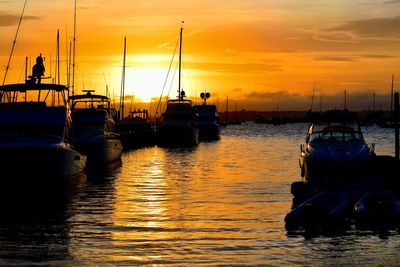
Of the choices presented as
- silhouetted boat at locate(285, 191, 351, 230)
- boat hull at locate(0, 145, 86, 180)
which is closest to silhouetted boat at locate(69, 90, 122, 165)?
boat hull at locate(0, 145, 86, 180)

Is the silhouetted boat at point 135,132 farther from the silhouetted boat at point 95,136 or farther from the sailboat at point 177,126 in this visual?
the silhouetted boat at point 95,136

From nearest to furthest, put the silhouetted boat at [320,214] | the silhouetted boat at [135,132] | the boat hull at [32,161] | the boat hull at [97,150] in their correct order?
1. the silhouetted boat at [320,214]
2. the boat hull at [32,161]
3. the boat hull at [97,150]
4. the silhouetted boat at [135,132]

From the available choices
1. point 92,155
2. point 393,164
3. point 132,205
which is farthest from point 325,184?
point 92,155

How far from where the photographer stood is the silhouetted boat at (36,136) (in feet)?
97.1

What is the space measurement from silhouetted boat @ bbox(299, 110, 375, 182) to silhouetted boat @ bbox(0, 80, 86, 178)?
994 centimetres

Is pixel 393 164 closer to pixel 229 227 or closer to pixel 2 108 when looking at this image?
pixel 229 227

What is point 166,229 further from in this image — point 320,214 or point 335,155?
point 335,155

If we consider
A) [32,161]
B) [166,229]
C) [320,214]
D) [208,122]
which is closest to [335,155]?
[320,214]

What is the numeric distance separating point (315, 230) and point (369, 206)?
2562 mm

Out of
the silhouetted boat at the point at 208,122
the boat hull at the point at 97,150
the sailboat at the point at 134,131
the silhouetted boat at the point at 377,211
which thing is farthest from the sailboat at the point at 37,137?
the silhouetted boat at the point at 208,122

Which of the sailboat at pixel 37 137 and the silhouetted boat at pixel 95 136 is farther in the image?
the silhouetted boat at pixel 95 136

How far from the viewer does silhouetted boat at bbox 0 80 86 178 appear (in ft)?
97.1

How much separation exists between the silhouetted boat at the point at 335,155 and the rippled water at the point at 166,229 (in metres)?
1.65

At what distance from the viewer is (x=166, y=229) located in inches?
835
